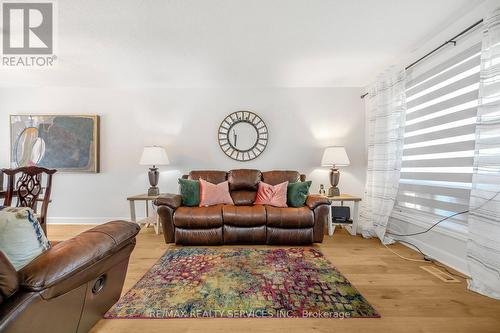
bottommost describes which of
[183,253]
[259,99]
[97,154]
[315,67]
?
[183,253]

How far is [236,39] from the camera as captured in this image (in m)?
2.42

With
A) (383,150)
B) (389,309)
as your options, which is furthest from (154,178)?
(383,150)

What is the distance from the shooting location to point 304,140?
12.6 ft

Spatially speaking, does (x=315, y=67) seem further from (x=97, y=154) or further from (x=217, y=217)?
(x=97, y=154)

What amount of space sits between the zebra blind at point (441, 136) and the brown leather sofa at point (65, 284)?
2919 mm

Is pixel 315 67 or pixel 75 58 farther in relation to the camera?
pixel 315 67

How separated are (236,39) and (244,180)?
71.6 inches

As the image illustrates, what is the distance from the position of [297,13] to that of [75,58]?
2.70 metres

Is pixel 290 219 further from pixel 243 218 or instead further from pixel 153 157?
pixel 153 157

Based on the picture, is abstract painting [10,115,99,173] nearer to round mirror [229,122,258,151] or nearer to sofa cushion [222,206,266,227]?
round mirror [229,122,258,151]

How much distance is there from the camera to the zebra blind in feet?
7.10

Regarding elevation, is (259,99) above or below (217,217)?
above

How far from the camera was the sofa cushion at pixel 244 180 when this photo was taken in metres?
3.36

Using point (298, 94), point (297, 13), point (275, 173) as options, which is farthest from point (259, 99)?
point (297, 13)
